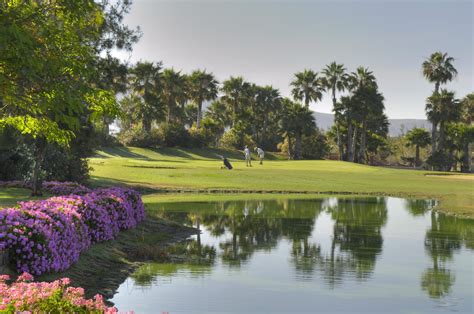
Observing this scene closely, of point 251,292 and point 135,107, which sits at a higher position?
point 135,107

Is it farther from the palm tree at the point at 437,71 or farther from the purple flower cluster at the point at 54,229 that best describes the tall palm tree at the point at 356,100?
the purple flower cluster at the point at 54,229

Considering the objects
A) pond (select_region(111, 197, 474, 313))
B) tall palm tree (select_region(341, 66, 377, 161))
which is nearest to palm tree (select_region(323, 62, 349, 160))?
tall palm tree (select_region(341, 66, 377, 161))

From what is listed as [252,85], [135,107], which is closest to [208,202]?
[135,107]

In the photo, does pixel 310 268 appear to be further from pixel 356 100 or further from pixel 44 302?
pixel 356 100

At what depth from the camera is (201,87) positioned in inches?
4254

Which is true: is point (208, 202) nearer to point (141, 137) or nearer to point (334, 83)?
point (141, 137)

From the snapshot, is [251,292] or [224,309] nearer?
[224,309]

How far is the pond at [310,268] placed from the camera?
437 inches

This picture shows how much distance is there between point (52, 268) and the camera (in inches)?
446

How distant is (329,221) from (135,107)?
76913mm

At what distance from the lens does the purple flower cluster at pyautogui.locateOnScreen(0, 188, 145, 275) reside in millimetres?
10555

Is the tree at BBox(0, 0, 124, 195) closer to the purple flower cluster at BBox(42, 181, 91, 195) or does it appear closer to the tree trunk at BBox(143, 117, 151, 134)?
the purple flower cluster at BBox(42, 181, 91, 195)

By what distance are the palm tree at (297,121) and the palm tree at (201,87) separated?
1725 cm

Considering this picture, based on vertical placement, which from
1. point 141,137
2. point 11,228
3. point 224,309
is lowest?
point 224,309
